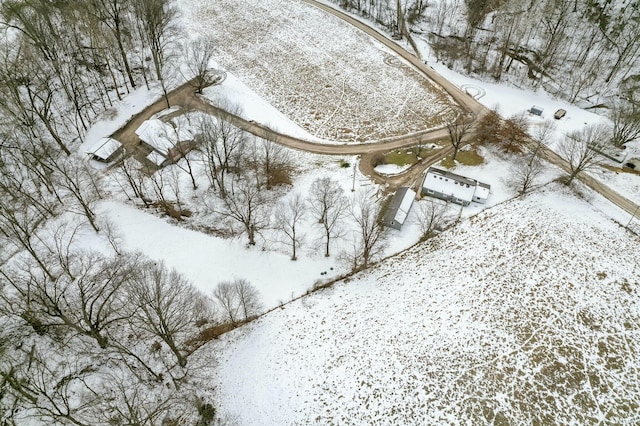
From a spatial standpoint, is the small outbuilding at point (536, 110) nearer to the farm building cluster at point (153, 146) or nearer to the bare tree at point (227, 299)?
the farm building cluster at point (153, 146)

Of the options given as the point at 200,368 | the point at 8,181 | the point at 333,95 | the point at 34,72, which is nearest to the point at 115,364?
the point at 200,368

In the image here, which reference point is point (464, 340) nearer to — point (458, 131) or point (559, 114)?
point (458, 131)

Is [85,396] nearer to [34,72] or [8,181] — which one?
[8,181]

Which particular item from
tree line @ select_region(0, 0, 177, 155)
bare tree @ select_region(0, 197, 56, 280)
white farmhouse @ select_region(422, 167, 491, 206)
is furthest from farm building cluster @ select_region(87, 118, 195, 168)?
white farmhouse @ select_region(422, 167, 491, 206)

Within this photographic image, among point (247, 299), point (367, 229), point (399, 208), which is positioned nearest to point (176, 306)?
point (247, 299)

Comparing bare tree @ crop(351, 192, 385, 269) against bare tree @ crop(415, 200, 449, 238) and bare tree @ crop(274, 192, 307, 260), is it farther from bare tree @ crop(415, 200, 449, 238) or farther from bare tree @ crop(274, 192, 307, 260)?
bare tree @ crop(274, 192, 307, 260)

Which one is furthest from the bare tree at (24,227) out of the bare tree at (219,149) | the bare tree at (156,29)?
the bare tree at (156,29)
